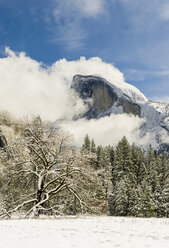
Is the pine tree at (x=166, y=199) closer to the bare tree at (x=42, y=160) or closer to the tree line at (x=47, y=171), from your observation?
the tree line at (x=47, y=171)

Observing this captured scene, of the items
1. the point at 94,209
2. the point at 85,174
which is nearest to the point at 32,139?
the point at 85,174

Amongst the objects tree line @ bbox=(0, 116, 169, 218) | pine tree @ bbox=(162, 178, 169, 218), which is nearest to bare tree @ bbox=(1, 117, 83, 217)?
tree line @ bbox=(0, 116, 169, 218)

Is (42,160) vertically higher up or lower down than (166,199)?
higher up

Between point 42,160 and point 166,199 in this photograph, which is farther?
point 166,199

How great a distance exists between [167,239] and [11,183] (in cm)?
1521

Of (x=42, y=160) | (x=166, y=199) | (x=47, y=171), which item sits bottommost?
(x=166, y=199)

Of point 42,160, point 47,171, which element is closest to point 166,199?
point 42,160

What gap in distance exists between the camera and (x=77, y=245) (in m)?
7.58

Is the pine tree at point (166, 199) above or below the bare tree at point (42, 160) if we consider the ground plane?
below

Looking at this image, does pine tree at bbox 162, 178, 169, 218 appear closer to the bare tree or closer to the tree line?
the tree line

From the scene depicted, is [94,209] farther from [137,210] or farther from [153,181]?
[153,181]

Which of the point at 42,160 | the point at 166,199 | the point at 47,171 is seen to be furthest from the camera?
the point at 166,199

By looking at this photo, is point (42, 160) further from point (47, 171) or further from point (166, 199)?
point (166, 199)

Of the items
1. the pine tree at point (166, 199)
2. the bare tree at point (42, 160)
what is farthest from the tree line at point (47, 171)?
the pine tree at point (166, 199)
